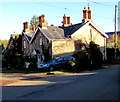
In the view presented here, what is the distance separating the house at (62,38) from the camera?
32.2m

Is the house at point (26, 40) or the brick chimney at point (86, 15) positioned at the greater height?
the brick chimney at point (86, 15)

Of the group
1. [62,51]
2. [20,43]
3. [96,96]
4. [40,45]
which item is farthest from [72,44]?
[96,96]

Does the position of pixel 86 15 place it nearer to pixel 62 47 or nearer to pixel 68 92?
pixel 62 47

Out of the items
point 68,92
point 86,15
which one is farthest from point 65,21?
point 68,92

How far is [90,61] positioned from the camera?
2877cm

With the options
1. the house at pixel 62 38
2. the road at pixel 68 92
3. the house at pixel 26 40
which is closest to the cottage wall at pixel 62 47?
the house at pixel 62 38

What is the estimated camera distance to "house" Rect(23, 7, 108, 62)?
32.2 m

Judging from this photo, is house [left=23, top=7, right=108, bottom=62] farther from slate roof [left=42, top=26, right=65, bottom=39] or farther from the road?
the road

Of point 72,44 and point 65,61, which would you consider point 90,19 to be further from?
point 65,61

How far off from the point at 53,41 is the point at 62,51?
7.26ft

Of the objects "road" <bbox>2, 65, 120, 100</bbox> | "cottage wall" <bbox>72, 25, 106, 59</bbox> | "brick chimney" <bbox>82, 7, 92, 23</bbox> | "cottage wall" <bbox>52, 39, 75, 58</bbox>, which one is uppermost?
"brick chimney" <bbox>82, 7, 92, 23</bbox>

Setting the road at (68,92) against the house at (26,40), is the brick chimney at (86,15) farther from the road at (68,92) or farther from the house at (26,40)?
the road at (68,92)

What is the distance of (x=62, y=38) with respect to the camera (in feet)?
109

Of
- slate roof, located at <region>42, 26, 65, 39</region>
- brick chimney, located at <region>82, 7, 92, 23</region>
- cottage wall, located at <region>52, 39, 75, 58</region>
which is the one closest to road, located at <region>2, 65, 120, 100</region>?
cottage wall, located at <region>52, 39, 75, 58</region>
